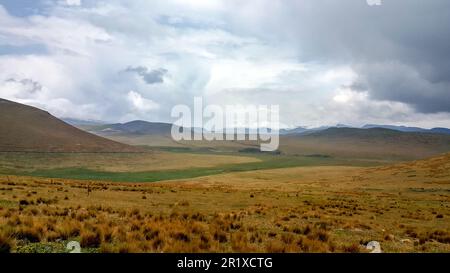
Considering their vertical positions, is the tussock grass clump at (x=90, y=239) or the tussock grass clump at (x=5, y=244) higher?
the tussock grass clump at (x=5, y=244)

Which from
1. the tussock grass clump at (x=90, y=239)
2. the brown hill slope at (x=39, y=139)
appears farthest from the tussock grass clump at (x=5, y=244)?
the brown hill slope at (x=39, y=139)

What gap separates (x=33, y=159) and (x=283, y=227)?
455 feet

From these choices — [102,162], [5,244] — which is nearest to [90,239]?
[5,244]

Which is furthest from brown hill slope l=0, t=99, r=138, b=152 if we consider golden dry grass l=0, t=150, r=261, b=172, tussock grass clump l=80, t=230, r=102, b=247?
tussock grass clump l=80, t=230, r=102, b=247

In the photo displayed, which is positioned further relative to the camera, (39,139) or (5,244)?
(39,139)

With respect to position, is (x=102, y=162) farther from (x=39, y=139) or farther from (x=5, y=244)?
(x=5, y=244)

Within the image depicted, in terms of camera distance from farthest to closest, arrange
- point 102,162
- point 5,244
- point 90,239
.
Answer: point 102,162, point 90,239, point 5,244

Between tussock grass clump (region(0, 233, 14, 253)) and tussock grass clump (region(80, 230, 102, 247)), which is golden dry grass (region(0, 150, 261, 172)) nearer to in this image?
tussock grass clump (region(80, 230, 102, 247))

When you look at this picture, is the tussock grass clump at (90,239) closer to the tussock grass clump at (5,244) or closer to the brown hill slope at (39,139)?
the tussock grass clump at (5,244)

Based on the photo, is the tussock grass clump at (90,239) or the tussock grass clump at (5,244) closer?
the tussock grass clump at (5,244)

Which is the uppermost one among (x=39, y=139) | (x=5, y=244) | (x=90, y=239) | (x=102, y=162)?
(x=39, y=139)

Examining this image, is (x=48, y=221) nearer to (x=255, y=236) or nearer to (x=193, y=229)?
(x=193, y=229)

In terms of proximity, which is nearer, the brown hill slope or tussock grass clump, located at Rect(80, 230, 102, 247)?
tussock grass clump, located at Rect(80, 230, 102, 247)
